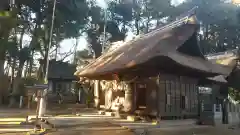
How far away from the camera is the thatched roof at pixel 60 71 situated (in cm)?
3208

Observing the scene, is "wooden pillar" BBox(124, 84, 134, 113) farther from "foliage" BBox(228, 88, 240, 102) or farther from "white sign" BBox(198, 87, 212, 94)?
"foliage" BBox(228, 88, 240, 102)

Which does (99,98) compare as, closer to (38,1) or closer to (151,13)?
(38,1)

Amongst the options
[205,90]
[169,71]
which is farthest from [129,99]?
[205,90]

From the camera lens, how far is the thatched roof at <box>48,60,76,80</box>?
1263 inches

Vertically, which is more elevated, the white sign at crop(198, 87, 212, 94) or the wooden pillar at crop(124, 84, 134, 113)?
Answer: the white sign at crop(198, 87, 212, 94)

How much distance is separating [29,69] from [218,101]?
26.7 m

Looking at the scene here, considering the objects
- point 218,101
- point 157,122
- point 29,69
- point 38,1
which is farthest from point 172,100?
point 29,69

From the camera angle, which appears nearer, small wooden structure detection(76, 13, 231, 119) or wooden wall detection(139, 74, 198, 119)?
small wooden structure detection(76, 13, 231, 119)

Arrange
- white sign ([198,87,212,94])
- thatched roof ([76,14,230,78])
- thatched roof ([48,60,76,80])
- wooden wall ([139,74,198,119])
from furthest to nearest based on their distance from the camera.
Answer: thatched roof ([48,60,76,80]), white sign ([198,87,212,94]), wooden wall ([139,74,198,119]), thatched roof ([76,14,230,78])

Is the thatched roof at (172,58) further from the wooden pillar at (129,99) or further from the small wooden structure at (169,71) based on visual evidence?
the wooden pillar at (129,99)

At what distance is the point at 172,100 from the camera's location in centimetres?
1250

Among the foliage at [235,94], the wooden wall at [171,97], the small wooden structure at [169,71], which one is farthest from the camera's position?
the foliage at [235,94]

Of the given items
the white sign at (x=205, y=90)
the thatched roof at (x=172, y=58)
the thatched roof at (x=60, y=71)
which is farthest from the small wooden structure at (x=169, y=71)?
the thatched roof at (x=60, y=71)

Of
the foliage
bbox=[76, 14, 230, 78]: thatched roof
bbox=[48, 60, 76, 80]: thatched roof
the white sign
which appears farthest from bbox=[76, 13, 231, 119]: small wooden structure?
bbox=[48, 60, 76, 80]: thatched roof
